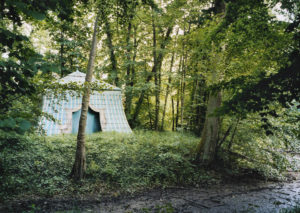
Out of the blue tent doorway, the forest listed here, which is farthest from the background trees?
the blue tent doorway

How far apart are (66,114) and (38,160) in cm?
470

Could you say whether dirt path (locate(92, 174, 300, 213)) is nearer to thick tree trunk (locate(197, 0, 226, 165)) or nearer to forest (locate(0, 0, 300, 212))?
forest (locate(0, 0, 300, 212))

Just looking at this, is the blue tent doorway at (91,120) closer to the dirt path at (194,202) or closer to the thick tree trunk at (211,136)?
the thick tree trunk at (211,136)

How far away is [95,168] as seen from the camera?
20.7 ft

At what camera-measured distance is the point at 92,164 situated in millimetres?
6457

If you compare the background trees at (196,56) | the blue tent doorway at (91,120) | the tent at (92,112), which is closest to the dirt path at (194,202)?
the background trees at (196,56)

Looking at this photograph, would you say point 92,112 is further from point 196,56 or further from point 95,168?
point 196,56

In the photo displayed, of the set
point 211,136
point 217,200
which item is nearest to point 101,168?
point 217,200

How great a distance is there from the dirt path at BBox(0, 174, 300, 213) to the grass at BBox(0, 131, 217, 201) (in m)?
0.43

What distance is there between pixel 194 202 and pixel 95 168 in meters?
3.12

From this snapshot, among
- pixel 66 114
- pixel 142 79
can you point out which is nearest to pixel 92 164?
pixel 66 114

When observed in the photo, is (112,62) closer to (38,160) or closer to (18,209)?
(38,160)

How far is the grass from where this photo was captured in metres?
5.25

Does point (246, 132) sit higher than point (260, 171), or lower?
higher
